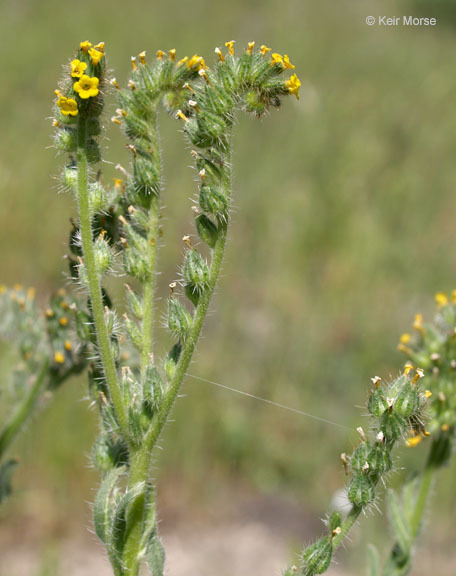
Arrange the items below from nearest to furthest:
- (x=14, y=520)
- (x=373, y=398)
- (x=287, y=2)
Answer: (x=373, y=398) < (x=14, y=520) < (x=287, y=2)

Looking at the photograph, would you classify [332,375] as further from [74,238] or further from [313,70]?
[313,70]

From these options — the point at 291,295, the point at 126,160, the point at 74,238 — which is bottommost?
the point at 74,238

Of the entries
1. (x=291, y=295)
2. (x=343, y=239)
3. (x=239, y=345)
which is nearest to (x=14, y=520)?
(x=239, y=345)

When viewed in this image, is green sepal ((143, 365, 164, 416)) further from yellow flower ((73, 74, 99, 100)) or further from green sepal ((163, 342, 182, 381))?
yellow flower ((73, 74, 99, 100))

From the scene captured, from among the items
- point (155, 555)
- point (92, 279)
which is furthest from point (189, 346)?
point (155, 555)

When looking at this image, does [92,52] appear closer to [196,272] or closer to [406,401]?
[196,272]

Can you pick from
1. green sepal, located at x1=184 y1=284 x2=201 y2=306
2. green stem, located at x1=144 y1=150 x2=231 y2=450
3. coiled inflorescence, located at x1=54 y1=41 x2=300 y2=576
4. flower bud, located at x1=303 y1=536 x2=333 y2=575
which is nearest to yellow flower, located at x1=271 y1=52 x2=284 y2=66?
coiled inflorescence, located at x1=54 y1=41 x2=300 y2=576

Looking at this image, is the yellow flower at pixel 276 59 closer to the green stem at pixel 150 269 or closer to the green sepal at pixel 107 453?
the green stem at pixel 150 269

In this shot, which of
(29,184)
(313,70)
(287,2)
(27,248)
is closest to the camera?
(27,248)
